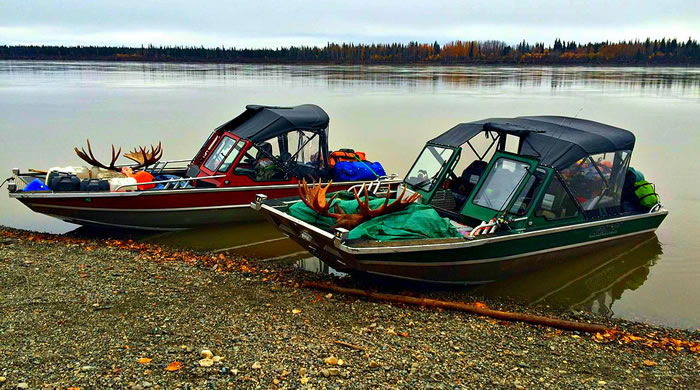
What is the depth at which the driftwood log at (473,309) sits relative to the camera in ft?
23.3

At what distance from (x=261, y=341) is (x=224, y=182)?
19.3 ft

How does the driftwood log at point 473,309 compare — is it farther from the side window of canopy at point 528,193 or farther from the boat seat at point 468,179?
the boat seat at point 468,179

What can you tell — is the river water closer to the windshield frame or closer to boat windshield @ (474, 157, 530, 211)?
boat windshield @ (474, 157, 530, 211)

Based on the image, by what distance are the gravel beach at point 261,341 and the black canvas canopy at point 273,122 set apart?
3.99m

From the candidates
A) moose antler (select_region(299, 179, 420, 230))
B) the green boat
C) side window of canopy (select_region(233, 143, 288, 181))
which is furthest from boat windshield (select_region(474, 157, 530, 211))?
side window of canopy (select_region(233, 143, 288, 181))

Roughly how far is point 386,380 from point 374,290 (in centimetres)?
294

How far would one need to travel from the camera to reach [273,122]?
1159cm

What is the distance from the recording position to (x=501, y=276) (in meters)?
8.84

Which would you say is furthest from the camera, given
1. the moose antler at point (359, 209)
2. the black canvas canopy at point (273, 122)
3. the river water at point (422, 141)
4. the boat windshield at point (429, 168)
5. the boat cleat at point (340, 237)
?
the black canvas canopy at point (273, 122)

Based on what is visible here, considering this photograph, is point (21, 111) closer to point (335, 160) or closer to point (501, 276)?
point (335, 160)

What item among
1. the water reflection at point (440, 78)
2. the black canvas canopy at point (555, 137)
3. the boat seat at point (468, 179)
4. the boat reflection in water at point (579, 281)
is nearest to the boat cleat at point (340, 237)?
the boat reflection in water at point (579, 281)

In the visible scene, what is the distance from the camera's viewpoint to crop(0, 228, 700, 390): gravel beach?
517 centimetres

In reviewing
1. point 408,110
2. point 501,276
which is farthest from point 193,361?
point 408,110

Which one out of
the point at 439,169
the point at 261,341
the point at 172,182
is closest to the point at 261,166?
the point at 172,182
